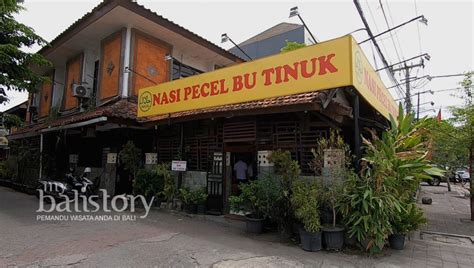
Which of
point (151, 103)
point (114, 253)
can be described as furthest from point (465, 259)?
point (151, 103)

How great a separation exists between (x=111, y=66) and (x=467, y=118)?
12.1 metres

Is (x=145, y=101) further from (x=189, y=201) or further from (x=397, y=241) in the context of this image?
(x=397, y=241)

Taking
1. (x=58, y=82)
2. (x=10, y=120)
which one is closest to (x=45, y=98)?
(x=58, y=82)

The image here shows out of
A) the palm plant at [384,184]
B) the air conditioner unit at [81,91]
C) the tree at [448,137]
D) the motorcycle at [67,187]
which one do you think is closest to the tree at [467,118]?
the tree at [448,137]

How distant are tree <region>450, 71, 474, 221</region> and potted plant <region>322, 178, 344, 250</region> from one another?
5472 mm

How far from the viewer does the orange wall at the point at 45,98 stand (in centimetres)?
1650

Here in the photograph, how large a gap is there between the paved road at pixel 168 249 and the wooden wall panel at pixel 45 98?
35.8ft

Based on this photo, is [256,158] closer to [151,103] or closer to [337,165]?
[337,165]

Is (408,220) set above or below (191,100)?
below

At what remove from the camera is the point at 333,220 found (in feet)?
19.0

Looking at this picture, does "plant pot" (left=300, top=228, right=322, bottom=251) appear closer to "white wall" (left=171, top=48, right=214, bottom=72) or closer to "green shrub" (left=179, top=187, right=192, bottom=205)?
"green shrub" (left=179, top=187, right=192, bottom=205)

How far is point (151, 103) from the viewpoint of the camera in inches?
369

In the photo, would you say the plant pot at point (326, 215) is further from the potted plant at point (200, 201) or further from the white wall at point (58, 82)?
the white wall at point (58, 82)

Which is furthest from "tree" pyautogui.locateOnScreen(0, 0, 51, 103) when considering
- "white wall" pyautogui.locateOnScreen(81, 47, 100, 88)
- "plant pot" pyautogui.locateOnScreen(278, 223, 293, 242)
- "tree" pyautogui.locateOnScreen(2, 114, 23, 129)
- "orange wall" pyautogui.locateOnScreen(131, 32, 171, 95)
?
"plant pot" pyautogui.locateOnScreen(278, 223, 293, 242)
